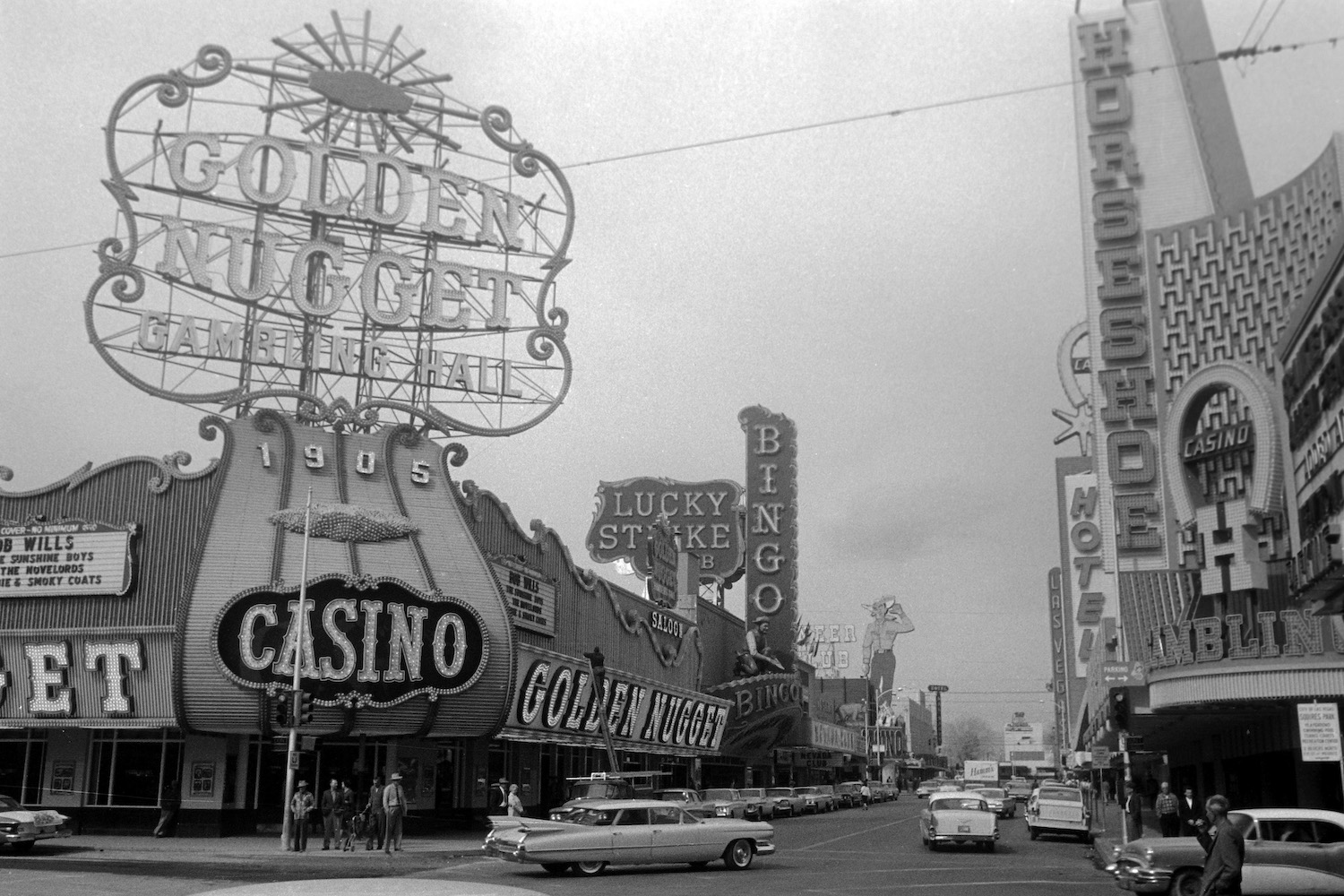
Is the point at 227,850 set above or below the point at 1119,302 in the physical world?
below

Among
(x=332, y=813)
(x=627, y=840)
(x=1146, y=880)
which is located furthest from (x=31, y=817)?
(x=1146, y=880)

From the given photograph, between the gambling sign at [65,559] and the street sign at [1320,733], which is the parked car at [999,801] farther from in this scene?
the gambling sign at [65,559]

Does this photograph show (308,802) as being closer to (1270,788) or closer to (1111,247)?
(1270,788)

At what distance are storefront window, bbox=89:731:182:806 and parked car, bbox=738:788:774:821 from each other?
925 inches

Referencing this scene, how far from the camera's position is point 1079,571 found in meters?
71.5

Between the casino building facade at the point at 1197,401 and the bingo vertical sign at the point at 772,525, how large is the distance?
27.0m

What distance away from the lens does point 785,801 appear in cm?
5859

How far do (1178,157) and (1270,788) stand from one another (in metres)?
19.9

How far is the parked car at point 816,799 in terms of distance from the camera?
212 ft

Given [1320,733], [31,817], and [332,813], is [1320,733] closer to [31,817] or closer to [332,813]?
[332,813]

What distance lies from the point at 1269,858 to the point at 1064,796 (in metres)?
20.9

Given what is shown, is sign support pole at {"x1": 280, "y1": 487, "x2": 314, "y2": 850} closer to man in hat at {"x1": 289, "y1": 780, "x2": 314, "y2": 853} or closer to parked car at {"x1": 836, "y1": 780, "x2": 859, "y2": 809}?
man in hat at {"x1": 289, "y1": 780, "x2": 314, "y2": 853}

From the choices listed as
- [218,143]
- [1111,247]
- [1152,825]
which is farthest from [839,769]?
[218,143]

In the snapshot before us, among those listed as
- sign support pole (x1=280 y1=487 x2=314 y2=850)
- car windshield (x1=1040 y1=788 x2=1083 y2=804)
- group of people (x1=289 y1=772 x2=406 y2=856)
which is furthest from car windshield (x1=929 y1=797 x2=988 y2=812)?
sign support pole (x1=280 y1=487 x2=314 y2=850)
